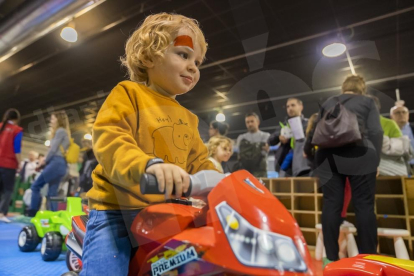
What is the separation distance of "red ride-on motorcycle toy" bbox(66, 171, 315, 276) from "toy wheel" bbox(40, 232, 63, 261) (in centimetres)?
184

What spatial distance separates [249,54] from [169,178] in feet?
17.5

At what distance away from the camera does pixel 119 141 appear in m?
0.71

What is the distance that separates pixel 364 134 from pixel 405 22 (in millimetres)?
3310

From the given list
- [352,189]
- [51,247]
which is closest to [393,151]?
[352,189]

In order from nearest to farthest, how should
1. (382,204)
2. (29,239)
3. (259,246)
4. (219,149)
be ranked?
(259,246)
(29,239)
(219,149)
(382,204)

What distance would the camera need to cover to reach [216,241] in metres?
0.52

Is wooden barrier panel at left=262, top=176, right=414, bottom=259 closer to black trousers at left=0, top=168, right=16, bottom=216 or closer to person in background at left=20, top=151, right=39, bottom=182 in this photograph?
black trousers at left=0, top=168, right=16, bottom=216

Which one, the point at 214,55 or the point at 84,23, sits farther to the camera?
the point at 214,55

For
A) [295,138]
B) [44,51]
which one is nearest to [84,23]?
[44,51]

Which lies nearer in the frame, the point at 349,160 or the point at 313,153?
the point at 349,160

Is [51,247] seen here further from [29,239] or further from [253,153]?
[253,153]

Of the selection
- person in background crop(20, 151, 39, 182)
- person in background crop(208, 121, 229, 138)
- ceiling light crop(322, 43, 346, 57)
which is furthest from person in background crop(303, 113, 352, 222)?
person in background crop(20, 151, 39, 182)

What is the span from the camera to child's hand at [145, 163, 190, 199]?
566 millimetres

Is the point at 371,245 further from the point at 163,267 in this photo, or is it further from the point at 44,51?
the point at 44,51
